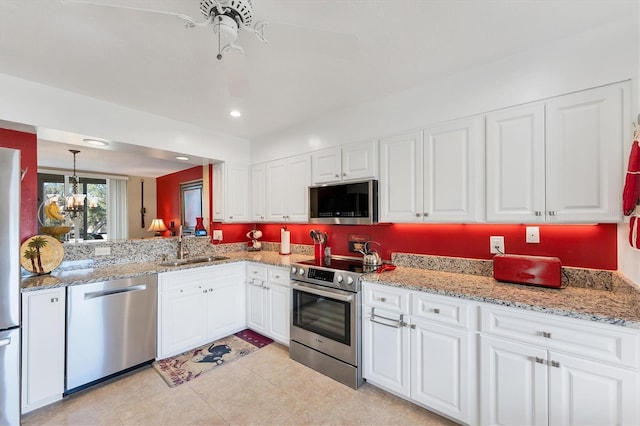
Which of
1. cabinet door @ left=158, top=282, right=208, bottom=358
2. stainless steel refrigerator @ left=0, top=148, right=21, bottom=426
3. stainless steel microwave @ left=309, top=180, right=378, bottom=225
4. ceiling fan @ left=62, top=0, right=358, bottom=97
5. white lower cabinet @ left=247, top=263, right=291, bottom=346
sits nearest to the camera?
ceiling fan @ left=62, top=0, right=358, bottom=97

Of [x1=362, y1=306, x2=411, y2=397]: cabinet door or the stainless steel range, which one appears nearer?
[x1=362, y1=306, x2=411, y2=397]: cabinet door

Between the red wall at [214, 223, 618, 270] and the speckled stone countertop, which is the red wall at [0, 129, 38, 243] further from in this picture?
the red wall at [214, 223, 618, 270]

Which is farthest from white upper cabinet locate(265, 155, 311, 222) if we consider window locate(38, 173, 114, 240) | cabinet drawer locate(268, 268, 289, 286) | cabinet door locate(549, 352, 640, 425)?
window locate(38, 173, 114, 240)

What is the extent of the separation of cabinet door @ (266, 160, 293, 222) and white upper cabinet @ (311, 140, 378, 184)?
1.65 feet

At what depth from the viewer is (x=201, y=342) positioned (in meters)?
2.93

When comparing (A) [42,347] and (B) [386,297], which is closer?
(A) [42,347]

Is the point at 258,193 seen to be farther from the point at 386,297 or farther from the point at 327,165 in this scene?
the point at 386,297

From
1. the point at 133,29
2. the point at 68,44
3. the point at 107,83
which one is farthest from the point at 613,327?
the point at 107,83

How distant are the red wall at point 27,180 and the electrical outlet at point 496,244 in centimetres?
386

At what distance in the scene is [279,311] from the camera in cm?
293

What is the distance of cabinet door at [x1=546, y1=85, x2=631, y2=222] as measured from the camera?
1.58 metres

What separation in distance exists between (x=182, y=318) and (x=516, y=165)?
10.4ft

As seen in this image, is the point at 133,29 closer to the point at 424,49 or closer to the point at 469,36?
the point at 424,49

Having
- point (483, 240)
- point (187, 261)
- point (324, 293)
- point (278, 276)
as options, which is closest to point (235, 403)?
point (324, 293)
